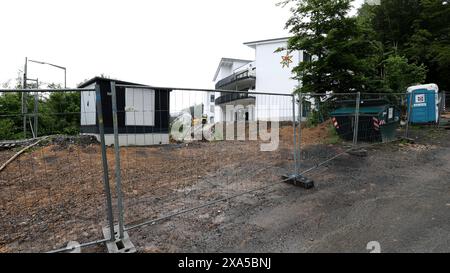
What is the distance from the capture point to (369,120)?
25.9ft

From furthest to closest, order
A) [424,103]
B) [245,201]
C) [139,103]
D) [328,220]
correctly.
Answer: [139,103] → [424,103] → [245,201] → [328,220]

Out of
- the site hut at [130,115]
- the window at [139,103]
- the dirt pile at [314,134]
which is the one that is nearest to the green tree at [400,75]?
the dirt pile at [314,134]

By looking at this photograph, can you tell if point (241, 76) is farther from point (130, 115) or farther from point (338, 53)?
point (130, 115)

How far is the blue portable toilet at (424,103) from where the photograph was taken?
391 inches

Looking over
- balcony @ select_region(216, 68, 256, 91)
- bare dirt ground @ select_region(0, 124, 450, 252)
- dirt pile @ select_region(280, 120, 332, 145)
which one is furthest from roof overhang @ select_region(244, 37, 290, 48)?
bare dirt ground @ select_region(0, 124, 450, 252)

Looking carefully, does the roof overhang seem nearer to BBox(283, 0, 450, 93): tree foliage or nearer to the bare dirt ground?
BBox(283, 0, 450, 93): tree foliage

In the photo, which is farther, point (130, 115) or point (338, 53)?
point (130, 115)

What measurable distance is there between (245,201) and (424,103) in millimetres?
10040

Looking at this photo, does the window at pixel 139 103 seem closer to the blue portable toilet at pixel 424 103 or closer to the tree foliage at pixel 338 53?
the tree foliage at pixel 338 53

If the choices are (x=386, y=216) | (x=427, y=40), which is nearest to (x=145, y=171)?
(x=386, y=216)

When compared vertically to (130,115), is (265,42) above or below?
above

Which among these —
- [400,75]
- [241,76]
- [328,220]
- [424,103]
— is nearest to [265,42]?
[241,76]
